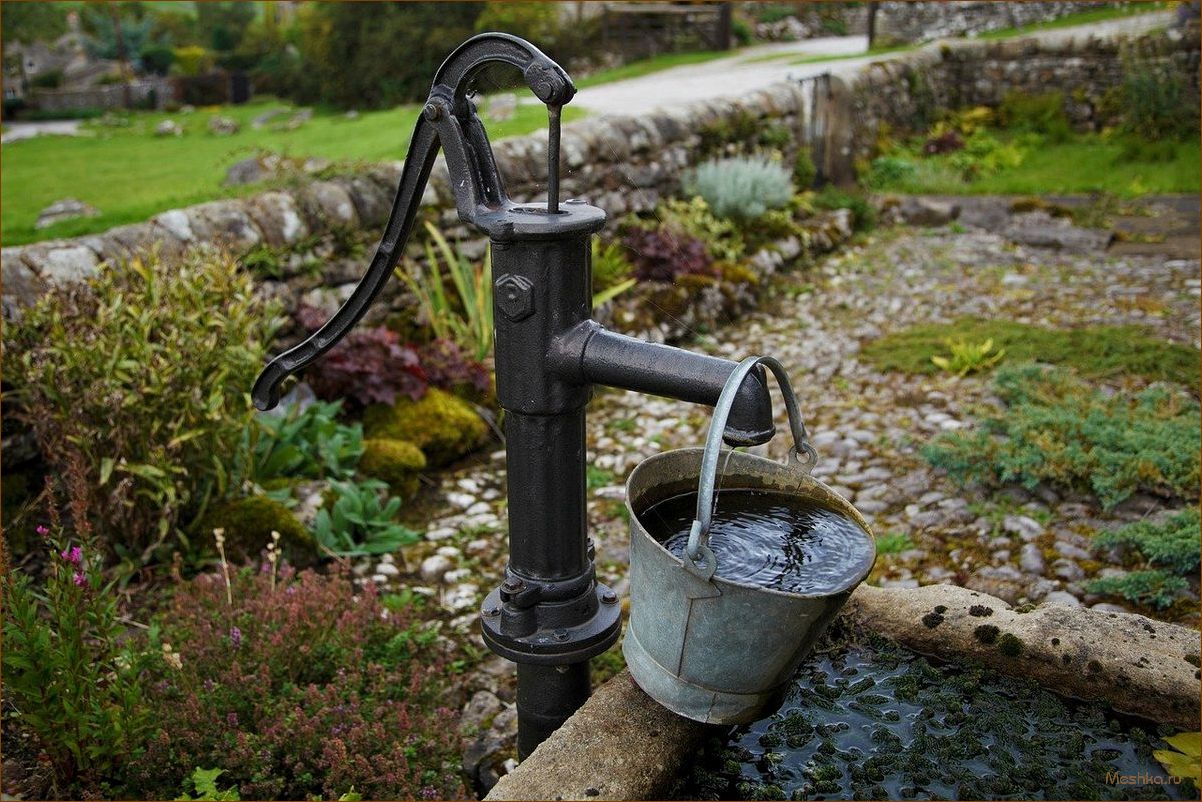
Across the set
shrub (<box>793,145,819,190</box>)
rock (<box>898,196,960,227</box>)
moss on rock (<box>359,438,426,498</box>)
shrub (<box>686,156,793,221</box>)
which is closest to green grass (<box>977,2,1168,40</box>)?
rock (<box>898,196,960,227</box>)

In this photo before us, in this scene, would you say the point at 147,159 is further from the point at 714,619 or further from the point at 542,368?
the point at 714,619

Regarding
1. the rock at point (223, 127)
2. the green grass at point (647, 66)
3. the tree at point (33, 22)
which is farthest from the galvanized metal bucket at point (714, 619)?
the tree at point (33, 22)

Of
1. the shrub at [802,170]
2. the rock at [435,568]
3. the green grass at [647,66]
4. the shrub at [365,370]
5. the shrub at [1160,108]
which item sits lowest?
the rock at [435,568]

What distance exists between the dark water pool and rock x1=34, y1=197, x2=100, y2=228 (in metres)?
5.24

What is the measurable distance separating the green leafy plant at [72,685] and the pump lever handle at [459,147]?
0.78 m

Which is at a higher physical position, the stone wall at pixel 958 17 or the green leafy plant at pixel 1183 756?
the stone wall at pixel 958 17

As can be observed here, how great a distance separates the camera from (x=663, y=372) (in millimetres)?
1830

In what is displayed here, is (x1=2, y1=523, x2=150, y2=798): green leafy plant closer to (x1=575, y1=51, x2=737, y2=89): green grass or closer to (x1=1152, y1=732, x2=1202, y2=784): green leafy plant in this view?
(x1=1152, y1=732, x2=1202, y2=784): green leafy plant

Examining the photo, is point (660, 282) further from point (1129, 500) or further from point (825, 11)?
point (825, 11)

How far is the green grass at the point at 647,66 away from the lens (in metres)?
15.2

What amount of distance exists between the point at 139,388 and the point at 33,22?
15.3 m

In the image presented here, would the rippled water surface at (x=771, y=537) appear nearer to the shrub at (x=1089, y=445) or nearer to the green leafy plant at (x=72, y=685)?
the green leafy plant at (x=72, y=685)

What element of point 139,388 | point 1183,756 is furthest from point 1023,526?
point 139,388

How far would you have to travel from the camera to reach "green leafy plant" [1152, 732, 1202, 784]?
1.93 meters
